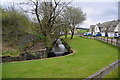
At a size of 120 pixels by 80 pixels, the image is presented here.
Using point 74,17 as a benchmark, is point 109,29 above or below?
below

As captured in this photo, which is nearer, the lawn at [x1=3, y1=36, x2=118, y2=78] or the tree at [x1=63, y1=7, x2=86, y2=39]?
the lawn at [x1=3, y1=36, x2=118, y2=78]

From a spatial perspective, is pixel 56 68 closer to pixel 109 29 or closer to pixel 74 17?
pixel 74 17

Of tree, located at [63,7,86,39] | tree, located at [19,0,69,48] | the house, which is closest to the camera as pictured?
tree, located at [19,0,69,48]

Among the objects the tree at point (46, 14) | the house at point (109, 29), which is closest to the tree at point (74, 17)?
the house at point (109, 29)

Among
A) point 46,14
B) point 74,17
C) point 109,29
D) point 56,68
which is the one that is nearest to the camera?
point 56,68

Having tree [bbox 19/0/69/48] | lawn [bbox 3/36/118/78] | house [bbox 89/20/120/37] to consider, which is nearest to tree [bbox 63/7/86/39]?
house [bbox 89/20/120/37]

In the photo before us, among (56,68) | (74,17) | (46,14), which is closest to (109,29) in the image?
(74,17)

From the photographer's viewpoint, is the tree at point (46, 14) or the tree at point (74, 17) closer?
the tree at point (46, 14)

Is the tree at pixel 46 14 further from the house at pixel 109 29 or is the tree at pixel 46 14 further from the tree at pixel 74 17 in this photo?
the house at pixel 109 29

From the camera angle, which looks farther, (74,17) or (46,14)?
(74,17)

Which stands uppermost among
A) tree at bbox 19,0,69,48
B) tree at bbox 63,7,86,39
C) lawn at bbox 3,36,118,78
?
tree at bbox 63,7,86,39

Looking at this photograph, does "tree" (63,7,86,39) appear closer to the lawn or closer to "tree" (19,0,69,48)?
"tree" (19,0,69,48)

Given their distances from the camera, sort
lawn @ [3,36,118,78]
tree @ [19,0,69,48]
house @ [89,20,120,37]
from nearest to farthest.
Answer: lawn @ [3,36,118,78] → tree @ [19,0,69,48] → house @ [89,20,120,37]

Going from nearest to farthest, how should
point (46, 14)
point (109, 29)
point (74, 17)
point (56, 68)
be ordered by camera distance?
1. point (56, 68)
2. point (46, 14)
3. point (74, 17)
4. point (109, 29)
